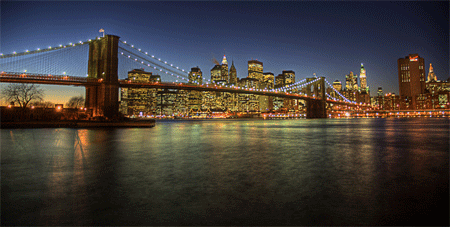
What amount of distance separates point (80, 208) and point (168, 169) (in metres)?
2.77

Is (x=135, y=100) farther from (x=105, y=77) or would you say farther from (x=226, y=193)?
(x=226, y=193)

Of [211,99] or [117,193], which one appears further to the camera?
[211,99]

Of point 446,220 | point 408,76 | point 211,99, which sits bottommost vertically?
point 446,220

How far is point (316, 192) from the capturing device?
4.16 m

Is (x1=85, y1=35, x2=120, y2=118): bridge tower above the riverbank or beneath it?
above

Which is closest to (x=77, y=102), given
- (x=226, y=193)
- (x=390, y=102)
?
(x=226, y=193)

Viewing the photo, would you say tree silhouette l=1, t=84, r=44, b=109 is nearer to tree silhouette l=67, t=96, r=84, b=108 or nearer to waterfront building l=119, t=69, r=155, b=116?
tree silhouette l=67, t=96, r=84, b=108

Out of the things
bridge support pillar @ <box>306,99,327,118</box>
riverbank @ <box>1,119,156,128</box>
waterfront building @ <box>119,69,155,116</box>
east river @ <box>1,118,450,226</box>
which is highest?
waterfront building @ <box>119,69,155,116</box>

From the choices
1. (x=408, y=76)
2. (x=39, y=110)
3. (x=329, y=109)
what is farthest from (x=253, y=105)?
(x=39, y=110)

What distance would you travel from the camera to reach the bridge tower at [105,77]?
37.4 metres

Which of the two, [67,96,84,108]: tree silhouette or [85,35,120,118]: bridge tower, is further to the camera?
[67,96,84,108]: tree silhouette

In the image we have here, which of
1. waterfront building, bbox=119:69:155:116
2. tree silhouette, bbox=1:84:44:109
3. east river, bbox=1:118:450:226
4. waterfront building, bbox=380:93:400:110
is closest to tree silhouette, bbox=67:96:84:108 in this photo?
tree silhouette, bbox=1:84:44:109

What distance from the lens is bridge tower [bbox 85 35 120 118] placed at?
37416 mm

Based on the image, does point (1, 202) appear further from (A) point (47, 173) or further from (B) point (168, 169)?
(B) point (168, 169)
